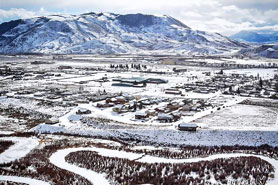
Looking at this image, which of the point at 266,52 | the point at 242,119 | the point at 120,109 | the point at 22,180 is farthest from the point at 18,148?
the point at 266,52

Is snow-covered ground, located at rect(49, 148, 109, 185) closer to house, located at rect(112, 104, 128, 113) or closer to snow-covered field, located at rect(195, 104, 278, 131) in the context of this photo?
house, located at rect(112, 104, 128, 113)

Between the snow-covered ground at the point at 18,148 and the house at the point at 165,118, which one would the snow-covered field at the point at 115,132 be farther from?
the house at the point at 165,118

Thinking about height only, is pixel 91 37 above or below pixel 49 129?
above

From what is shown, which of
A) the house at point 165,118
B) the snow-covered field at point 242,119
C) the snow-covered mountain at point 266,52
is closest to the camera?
the snow-covered field at point 242,119

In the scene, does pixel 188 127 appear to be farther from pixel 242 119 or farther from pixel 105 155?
pixel 105 155

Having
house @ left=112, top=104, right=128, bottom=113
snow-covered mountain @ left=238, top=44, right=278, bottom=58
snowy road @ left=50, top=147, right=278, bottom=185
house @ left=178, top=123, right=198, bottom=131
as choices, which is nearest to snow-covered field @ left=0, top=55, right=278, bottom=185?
snowy road @ left=50, top=147, right=278, bottom=185

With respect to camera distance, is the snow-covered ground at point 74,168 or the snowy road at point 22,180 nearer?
the snowy road at point 22,180

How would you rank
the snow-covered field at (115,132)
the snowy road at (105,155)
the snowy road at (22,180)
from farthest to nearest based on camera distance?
1. the snow-covered field at (115,132)
2. the snowy road at (105,155)
3. the snowy road at (22,180)

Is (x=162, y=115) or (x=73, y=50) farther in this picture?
(x=73, y=50)

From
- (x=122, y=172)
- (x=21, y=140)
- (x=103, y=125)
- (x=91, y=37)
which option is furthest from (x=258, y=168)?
(x=91, y=37)

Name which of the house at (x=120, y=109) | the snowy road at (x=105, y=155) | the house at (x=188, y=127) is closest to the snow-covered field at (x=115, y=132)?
the snowy road at (x=105, y=155)

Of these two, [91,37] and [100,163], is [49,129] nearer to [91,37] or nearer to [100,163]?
[100,163]
